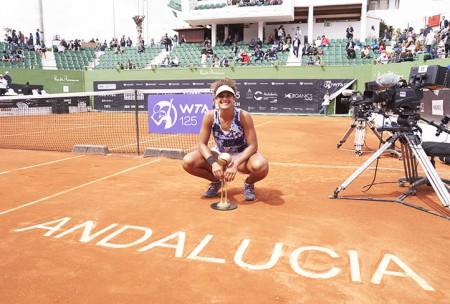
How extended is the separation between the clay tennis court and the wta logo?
3795 millimetres

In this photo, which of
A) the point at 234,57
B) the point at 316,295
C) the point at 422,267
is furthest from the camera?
the point at 234,57

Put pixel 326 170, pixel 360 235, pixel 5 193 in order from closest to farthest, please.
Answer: pixel 360 235 → pixel 5 193 → pixel 326 170

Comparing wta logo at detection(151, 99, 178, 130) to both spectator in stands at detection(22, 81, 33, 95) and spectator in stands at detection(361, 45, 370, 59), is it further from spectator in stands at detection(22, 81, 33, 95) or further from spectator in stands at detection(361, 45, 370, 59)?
spectator in stands at detection(22, 81, 33, 95)

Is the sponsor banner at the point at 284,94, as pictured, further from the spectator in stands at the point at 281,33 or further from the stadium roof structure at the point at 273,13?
the stadium roof structure at the point at 273,13

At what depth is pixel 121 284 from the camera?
9.48 ft

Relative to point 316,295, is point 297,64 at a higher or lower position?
higher

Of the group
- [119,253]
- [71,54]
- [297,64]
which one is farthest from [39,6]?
[119,253]

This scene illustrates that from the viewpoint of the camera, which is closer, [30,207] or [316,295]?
[316,295]

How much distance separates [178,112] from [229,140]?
17.2 ft

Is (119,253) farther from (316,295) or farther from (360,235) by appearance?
(360,235)

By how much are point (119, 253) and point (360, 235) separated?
2.59 metres

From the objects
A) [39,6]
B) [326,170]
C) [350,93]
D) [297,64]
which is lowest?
[326,170]

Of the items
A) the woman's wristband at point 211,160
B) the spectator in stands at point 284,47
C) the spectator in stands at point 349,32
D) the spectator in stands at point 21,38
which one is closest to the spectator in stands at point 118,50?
the spectator in stands at point 21,38

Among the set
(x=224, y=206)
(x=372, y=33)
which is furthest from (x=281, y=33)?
(x=224, y=206)
